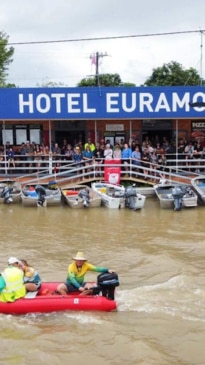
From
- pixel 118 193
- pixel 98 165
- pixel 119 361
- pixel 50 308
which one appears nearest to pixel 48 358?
pixel 119 361

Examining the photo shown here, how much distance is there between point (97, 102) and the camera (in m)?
26.2

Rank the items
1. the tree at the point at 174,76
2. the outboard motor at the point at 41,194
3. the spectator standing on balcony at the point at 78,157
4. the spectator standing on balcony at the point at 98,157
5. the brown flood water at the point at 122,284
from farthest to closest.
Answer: the tree at the point at 174,76
the spectator standing on balcony at the point at 78,157
the spectator standing on balcony at the point at 98,157
the outboard motor at the point at 41,194
the brown flood water at the point at 122,284

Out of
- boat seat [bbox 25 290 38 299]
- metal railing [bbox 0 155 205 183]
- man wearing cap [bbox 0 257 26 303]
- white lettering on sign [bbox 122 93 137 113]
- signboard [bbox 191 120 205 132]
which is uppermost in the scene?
white lettering on sign [bbox 122 93 137 113]

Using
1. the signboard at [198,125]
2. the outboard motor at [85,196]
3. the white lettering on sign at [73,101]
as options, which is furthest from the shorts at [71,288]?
the signboard at [198,125]

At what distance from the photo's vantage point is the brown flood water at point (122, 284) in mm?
8742

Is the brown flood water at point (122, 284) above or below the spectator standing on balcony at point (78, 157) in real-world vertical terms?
below

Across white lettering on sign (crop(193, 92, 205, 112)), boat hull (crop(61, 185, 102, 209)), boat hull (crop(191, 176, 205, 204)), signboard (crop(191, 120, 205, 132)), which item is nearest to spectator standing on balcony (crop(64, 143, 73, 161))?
boat hull (crop(61, 185, 102, 209))

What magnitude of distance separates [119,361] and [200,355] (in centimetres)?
136

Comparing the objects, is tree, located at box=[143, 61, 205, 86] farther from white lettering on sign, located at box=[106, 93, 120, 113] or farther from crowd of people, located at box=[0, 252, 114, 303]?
crowd of people, located at box=[0, 252, 114, 303]

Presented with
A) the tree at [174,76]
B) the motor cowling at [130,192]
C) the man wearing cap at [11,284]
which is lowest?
the man wearing cap at [11,284]

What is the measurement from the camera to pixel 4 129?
28.8 m

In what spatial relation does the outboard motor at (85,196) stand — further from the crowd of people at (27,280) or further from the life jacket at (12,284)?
the life jacket at (12,284)

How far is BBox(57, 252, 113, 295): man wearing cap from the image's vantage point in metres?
11.0

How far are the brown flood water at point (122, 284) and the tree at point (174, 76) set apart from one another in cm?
4320
